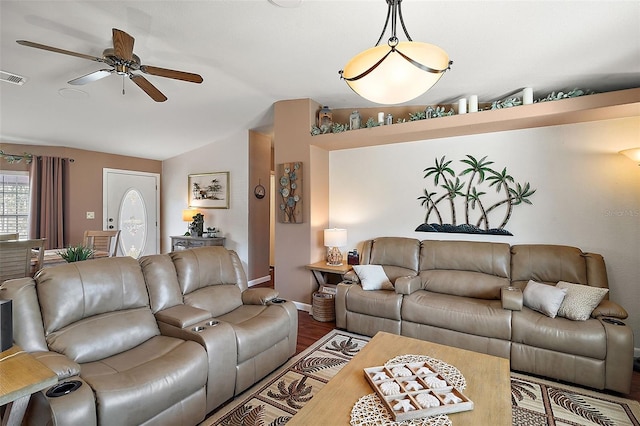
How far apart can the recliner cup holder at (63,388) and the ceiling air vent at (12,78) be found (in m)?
3.14

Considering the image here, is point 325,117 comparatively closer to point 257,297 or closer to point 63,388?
point 257,297

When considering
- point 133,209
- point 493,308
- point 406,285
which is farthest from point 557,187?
point 133,209

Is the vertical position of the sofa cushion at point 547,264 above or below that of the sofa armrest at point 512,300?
above

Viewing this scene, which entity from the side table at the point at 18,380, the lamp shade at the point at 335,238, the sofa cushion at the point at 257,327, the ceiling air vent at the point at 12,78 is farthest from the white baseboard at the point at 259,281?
the side table at the point at 18,380

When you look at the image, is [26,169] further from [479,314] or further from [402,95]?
[479,314]

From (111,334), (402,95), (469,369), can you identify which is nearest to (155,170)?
(111,334)

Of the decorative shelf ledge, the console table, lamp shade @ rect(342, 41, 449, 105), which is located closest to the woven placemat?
lamp shade @ rect(342, 41, 449, 105)

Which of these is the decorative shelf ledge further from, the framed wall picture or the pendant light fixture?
the framed wall picture

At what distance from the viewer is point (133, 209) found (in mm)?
6117

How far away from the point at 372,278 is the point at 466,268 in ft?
3.40

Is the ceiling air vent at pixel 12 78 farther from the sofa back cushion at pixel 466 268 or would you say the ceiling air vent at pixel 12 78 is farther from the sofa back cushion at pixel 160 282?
the sofa back cushion at pixel 466 268

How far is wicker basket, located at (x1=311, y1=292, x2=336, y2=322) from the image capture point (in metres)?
3.77

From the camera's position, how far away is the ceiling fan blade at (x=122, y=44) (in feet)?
7.22

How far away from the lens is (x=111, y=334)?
2.00 metres
